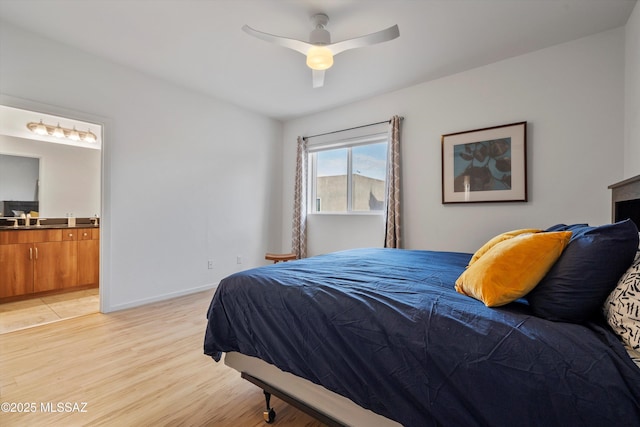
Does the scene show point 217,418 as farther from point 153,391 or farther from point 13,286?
point 13,286

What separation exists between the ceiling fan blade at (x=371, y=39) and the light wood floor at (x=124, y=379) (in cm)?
246

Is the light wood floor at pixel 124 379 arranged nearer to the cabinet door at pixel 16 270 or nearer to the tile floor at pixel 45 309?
the tile floor at pixel 45 309

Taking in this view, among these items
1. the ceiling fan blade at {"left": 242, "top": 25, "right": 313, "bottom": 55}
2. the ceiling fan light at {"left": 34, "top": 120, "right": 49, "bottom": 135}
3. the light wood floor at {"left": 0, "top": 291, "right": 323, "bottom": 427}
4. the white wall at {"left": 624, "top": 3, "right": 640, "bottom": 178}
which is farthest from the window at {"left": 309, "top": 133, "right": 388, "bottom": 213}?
the ceiling fan light at {"left": 34, "top": 120, "right": 49, "bottom": 135}

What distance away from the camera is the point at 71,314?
9.93 ft

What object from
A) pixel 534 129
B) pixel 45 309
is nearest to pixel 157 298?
pixel 45 309

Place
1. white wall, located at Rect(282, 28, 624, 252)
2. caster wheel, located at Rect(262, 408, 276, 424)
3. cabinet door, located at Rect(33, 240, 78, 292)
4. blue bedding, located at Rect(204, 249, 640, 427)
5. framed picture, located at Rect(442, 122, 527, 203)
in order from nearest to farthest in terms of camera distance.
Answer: blue bedding, located at Rect(204, 249, 640, 427)
caster wheel, located at Rect(262, 408, 276, 424)
white wall, located at Rect(282, 28, 624, 252)
framed picture, located at Rect(442, 122, 527, 203)
cabinet door, located at Rect(33, 240, 78, 292)

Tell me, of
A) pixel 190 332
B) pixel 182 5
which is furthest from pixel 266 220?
pixel 182 5

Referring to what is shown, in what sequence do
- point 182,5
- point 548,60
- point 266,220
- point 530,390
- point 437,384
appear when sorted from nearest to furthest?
1. point 530,390
2. point 437,384
3. point 182,5
4. point 548,60
5. point 266,220

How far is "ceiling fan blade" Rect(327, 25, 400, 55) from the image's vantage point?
205 cm

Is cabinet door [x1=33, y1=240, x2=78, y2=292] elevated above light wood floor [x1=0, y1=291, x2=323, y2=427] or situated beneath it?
elevated above

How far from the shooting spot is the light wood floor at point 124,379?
150cm

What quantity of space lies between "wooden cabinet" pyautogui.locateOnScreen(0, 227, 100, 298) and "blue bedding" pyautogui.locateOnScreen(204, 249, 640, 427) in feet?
11.8

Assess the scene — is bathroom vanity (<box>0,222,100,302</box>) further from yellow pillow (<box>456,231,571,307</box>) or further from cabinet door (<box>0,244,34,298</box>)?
yellow pillow (<box>456,231,571,307</box>)

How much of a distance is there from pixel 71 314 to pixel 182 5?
3.19 m
